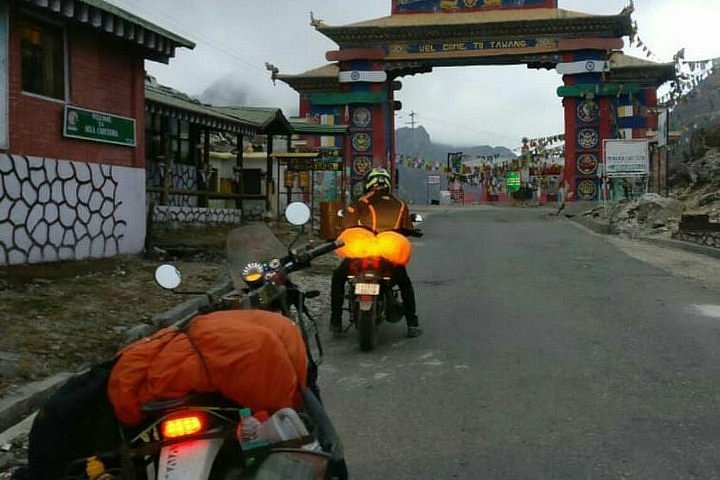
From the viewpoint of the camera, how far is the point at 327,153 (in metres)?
21.7

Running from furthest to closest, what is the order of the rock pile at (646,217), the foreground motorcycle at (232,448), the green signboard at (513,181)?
the green signboard at (513,181) < the rock pile at (646,217) < the foreground motorcycle at (232,448)

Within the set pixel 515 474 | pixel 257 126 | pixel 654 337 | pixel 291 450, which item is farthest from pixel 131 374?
pixel 257 126

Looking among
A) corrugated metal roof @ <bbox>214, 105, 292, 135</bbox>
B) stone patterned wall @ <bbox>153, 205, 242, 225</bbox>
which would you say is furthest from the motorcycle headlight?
corrugated metal roof @ <bbox>214, 105, 292, 135</bbox>

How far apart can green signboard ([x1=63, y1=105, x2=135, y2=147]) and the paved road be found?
585 cm

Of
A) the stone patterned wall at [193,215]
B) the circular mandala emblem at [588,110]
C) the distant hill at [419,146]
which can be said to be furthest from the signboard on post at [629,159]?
the distant hill at [419,146]

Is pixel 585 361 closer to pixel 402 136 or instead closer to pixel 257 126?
pixel 257 126

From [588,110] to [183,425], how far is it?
102ft

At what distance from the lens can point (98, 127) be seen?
1224 centimetres

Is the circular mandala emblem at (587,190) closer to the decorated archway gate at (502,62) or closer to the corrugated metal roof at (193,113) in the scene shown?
the decorated archway gate at (502,62)

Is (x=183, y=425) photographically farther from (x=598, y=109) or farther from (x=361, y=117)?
(x=361, y=117)

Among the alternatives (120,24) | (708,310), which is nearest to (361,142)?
(120,24)

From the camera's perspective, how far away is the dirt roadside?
20.9 ft

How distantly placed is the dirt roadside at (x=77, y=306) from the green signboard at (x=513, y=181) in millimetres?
32918

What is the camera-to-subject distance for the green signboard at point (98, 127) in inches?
452
